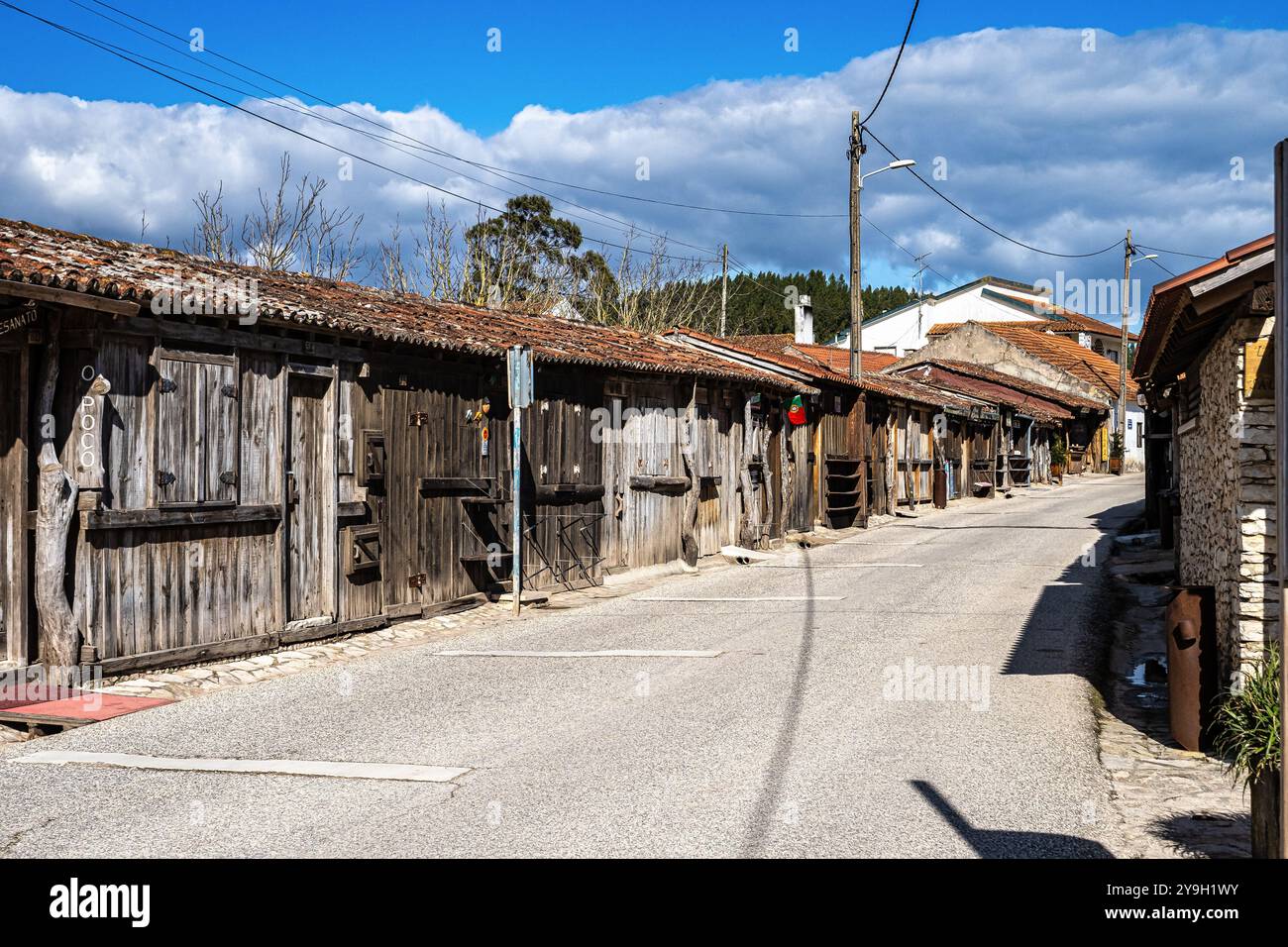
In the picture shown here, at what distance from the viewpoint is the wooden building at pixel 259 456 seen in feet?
30.0

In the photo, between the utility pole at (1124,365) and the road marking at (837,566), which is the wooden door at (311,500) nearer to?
the road marking at (837,566)

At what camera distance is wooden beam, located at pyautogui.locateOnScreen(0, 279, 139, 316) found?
8.53m

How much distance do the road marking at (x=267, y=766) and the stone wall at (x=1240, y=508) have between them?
5.06m

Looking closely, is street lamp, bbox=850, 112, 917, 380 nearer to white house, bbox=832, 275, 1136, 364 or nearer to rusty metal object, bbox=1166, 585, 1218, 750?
rusty metal object, bbox=1166, 585, 1218, 750

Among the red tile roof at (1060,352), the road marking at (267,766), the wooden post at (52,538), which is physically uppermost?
the red tile roof at (1060,352)

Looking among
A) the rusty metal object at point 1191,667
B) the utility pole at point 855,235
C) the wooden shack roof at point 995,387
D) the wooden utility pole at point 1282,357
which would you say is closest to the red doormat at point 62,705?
the rusty metal object at point 1191,667

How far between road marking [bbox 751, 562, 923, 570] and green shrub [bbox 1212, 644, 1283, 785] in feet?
34.5

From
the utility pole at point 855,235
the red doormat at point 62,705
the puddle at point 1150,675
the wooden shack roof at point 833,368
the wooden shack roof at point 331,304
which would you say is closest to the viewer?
the red doormat at point 62,705

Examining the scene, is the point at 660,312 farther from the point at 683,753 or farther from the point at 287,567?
the point at 683,753

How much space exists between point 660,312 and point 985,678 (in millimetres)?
35826

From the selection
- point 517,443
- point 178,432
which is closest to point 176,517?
point 178,432

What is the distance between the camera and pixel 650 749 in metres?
7.18

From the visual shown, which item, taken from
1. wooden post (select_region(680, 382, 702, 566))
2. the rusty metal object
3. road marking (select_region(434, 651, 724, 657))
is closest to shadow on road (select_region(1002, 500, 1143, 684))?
the rusty metal object
